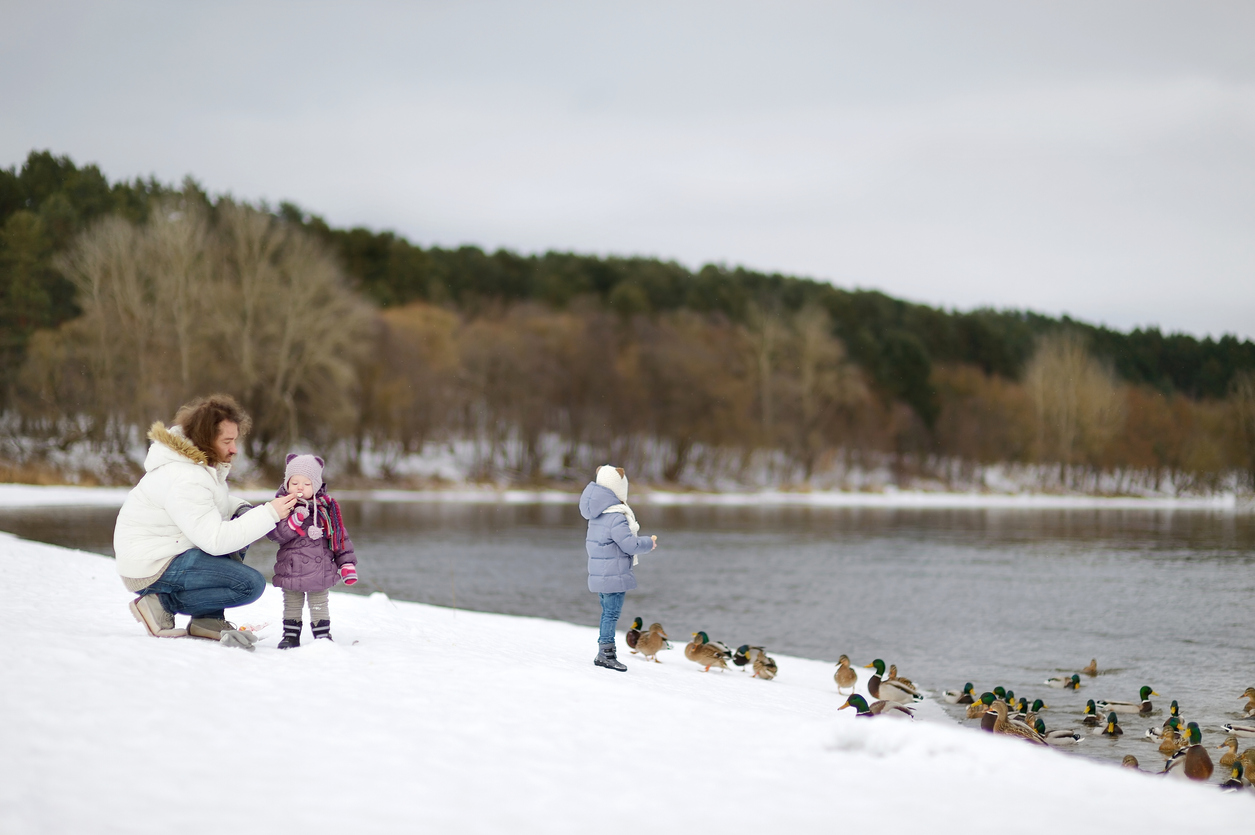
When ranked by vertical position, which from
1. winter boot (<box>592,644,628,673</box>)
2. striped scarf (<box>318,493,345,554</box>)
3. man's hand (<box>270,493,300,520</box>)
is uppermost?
man's hand (<box>270,493,300,520</box>)

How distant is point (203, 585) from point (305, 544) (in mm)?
739

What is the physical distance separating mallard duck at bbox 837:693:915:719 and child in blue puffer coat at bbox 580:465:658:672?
2376 mm

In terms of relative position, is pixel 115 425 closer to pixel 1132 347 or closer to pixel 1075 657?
pixel 1075 657

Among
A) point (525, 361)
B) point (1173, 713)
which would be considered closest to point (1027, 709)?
point (1173, 713)

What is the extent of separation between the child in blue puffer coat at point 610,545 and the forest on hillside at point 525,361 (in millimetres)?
40880

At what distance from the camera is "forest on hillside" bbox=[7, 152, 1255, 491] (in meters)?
46.1

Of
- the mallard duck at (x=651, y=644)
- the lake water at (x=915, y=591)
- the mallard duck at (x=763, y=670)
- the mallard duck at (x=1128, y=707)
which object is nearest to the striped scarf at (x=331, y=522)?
the lake water at (x=915, y=591)

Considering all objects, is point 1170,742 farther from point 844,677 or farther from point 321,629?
point 321,629

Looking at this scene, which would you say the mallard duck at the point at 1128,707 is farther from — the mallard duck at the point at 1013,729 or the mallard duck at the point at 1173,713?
the mallard duck at the point at 1013,729

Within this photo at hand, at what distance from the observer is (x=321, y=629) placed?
686 centimetres

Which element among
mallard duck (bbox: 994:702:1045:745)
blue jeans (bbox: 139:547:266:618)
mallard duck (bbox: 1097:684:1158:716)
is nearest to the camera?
blue jeans (bbox: 139:547:266:618)

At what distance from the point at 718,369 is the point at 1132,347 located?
51.5m

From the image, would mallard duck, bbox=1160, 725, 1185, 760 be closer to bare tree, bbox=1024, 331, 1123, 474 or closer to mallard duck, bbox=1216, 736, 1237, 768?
mallard duck, bbox=1216, 736, 1237, 768

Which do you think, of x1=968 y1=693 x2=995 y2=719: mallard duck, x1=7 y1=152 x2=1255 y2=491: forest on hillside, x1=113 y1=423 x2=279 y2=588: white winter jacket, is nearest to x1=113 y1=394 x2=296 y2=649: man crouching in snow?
x1=113 y1=423 x2=279 y2=588: white winter jacket
